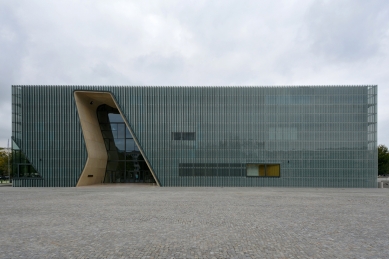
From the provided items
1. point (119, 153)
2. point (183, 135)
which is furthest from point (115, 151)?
point (183, 135)

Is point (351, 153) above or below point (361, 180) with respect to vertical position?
above

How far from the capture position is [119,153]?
4066cm

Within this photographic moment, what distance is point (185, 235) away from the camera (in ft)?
31.0

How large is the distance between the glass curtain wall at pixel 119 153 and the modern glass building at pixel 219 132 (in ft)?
11.7

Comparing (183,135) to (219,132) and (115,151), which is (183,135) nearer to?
(219,132)

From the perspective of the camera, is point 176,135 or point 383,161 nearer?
point 176,135

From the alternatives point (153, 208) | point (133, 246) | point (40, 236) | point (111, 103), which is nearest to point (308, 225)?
point (133, 246)

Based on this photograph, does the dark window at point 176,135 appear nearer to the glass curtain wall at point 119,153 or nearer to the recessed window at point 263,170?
the glass curtain wall at point 119,153

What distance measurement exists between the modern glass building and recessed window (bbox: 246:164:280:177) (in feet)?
0.41

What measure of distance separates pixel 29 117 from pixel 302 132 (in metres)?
33.8

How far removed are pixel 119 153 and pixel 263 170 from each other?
19.7 meters

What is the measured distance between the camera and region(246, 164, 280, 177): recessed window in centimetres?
3638

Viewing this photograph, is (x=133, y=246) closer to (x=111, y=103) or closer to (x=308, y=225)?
(x=308, y=225)

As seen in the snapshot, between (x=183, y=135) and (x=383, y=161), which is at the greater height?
(x=183, y=135)
